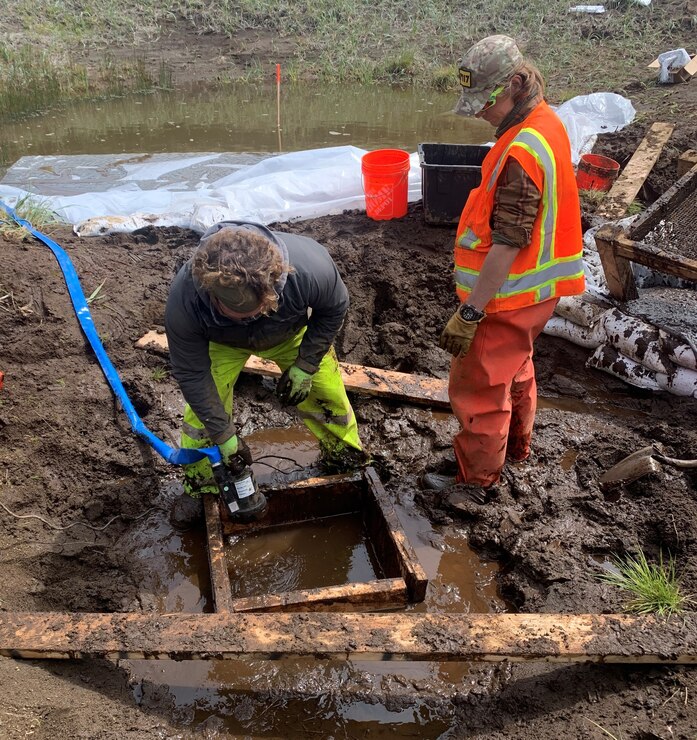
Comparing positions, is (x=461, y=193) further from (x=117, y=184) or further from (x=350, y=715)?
(x=350, y=715)

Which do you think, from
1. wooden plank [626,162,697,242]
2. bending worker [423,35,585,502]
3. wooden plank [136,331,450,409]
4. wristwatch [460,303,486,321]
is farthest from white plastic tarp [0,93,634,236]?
wristwatch [460,303,486,321]

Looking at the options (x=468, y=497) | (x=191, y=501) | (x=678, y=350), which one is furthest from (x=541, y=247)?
(x=191, y=501)

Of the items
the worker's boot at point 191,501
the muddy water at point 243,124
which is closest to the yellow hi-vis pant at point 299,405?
the worker's boot at point 191,501

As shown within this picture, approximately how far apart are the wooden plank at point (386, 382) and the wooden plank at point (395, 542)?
76 cm

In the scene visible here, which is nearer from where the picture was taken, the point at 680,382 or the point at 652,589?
the point at 652,589

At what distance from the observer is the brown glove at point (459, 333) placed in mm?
2598

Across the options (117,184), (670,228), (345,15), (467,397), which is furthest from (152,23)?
(467,397)

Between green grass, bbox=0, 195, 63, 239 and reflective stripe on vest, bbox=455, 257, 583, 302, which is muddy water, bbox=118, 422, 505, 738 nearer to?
reflective stripe on vest, bbox=455, 257, 583, 302

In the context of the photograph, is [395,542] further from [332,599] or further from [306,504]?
[306,504]

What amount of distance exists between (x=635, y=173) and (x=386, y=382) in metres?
3.01

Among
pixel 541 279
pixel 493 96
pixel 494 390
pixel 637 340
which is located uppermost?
pixel 493 96

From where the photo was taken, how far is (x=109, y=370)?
3.74 metres

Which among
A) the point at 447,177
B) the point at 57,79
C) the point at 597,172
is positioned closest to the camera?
Answer: the point at 447,177

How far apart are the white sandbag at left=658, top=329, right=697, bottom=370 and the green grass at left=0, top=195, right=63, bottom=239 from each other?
444 centimetres
